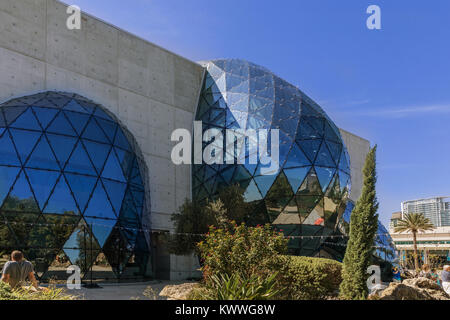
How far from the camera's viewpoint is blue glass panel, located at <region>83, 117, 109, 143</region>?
805 inches

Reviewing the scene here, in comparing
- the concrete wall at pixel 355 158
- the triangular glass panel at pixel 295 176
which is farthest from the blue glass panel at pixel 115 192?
the concrete wall at pixel 355 158

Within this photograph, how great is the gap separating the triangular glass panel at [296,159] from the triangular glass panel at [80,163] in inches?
416

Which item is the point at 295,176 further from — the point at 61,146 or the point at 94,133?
the point at 61,146

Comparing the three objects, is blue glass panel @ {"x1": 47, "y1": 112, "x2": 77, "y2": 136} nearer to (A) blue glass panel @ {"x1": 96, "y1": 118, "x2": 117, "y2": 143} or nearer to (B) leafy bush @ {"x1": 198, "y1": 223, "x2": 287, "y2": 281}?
(A) blue glass panel @ {"x1": 96, "y1": 118, "x2": 117, "y2": 143}

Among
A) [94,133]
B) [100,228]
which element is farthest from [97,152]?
[100,228]

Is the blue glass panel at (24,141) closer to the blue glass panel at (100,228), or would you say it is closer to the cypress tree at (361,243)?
the blue glass panel at (100,228)

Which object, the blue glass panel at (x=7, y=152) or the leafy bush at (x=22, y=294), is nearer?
the leafy bush at (x=22, y=294)

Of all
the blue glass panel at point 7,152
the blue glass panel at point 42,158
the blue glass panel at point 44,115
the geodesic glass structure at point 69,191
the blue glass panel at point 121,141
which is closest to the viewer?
the geodesic glass structure at point 69,191

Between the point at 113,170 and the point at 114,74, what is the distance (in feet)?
22.1

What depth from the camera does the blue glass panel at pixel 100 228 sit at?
749 inches

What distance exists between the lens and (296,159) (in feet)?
81.9

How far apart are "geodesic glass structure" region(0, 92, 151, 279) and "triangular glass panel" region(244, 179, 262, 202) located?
5964 mm
